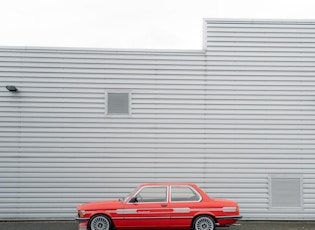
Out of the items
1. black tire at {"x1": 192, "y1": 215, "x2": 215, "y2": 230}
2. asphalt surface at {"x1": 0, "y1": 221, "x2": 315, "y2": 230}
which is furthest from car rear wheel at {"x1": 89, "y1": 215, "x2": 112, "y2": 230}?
black tire at {"x1": 192, "y1": 215, "x2": 215, "y2": 230}

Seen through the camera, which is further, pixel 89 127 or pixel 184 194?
pixel 89 127

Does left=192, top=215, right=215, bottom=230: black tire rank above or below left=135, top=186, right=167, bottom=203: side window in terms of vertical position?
below

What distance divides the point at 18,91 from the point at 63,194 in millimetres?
3372

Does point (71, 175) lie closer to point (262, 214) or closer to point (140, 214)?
point (140, 214)

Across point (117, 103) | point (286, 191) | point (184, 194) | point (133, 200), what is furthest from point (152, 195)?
point (286, 191)

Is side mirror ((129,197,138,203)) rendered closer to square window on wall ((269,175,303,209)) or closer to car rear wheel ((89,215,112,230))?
car rear wheel ((89,215,112,230))

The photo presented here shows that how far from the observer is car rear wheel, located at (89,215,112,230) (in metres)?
10.7

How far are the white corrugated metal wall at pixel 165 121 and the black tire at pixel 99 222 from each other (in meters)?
2.26

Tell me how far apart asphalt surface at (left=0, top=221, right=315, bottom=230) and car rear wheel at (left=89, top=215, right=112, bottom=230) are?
1.40 m

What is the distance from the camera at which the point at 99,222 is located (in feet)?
35.0

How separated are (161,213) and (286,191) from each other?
179 inches

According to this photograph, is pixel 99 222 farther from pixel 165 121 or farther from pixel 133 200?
pixel 165 121

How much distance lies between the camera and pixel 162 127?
1315 cm

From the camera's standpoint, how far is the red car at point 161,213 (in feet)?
34.6
